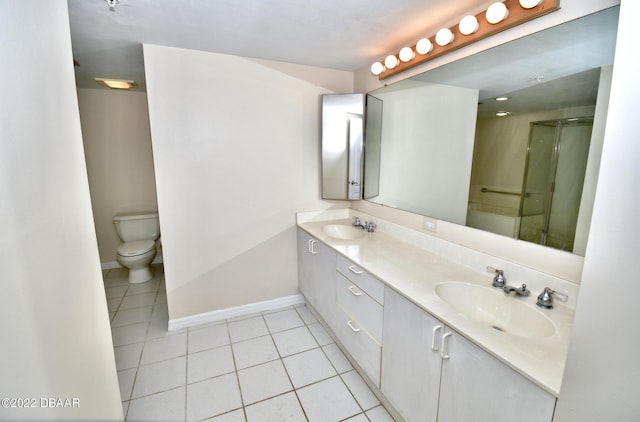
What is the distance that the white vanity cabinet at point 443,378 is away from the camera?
2.94ft

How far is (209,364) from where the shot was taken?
202 cm

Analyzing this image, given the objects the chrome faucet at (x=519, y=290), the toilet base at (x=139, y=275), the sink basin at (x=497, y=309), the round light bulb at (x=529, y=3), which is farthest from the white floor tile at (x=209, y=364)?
the round light bulb at (x=529, y=3)

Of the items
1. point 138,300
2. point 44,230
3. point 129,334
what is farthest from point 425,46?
→ point 138,300

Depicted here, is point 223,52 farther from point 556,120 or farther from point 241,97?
point 556,120

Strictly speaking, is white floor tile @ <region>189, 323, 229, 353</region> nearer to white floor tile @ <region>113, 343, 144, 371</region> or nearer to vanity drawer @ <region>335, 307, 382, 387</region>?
white floor tile @ <region>113, 343, 144, 371</region>

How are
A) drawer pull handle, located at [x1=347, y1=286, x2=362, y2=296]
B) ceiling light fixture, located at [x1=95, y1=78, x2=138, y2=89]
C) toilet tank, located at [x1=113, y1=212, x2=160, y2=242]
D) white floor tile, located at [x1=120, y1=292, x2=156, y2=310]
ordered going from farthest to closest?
toilet tank, located at [x1=113, y1=212, x2=160, y2=242] < ceiling light fixture, located at [x1=95, y1=78, x2=138, y2=89] < white floor tile, located at [x1=120, y1=292, x2=156, y2=310] < drawer pull handle, located at [x1=347, y1=286, x2=362, y2=296]

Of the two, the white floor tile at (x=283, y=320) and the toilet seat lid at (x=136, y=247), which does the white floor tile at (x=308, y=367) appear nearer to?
the white floor tile at (x=283, y=320)

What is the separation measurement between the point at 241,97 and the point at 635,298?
2.47 meters

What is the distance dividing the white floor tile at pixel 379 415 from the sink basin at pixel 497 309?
2.52 ft

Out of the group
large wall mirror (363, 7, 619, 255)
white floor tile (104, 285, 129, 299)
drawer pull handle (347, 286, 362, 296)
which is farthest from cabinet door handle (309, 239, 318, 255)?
white floor tile (104, 285, 129, 299)

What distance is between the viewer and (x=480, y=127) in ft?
5.16

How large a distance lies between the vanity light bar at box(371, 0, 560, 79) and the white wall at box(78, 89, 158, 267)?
3142 millimetres

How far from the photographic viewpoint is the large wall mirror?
114 cm

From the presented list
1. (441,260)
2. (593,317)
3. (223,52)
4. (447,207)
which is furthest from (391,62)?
(593,317)
